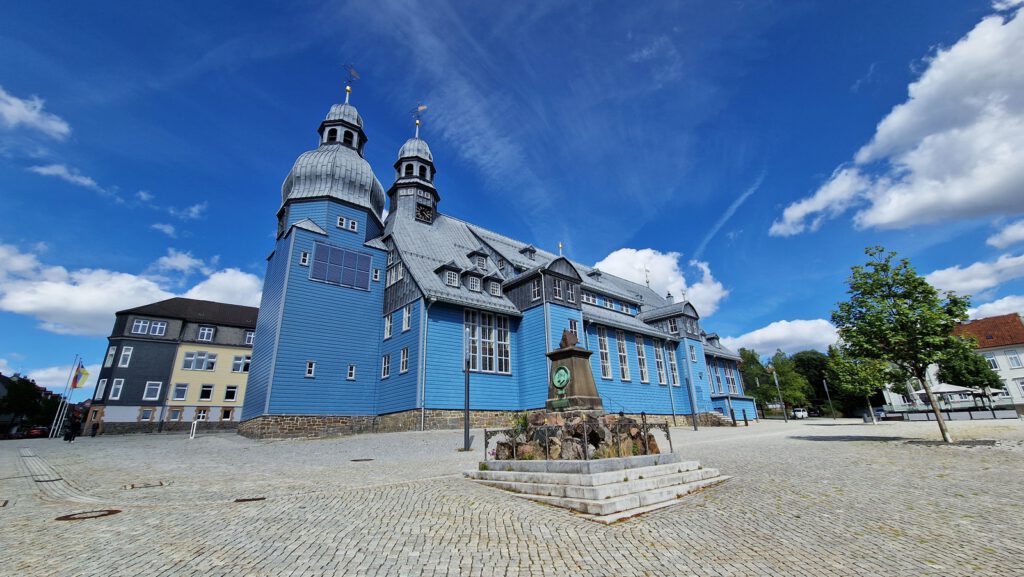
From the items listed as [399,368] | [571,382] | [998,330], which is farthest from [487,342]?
[998,330]

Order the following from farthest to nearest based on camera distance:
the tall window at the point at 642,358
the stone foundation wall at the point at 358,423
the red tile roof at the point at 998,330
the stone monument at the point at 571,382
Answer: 1. the red tile roof at the point at 998,330
2. the tall window at the point at 642,358
3. the stone foundation wall at the point at 358,423
4. the stone monument at the point at 571,382

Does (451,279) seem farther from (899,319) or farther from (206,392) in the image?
(206,392)

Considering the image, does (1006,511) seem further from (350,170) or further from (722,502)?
(350,170)

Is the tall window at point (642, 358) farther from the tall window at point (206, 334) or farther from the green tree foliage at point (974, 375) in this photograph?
the tall window at point (206, 334)

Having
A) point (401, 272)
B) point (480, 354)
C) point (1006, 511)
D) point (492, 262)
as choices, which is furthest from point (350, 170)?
point (1006, 511)

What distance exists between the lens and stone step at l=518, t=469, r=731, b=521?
6781mm

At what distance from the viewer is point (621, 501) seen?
7.00m

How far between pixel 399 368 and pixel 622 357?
15074 millimetres

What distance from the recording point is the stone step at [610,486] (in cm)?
718

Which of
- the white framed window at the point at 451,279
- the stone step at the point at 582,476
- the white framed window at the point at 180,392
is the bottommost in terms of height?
the stone step at the point at 582,476

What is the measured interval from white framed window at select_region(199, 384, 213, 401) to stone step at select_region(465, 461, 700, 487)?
127 ft

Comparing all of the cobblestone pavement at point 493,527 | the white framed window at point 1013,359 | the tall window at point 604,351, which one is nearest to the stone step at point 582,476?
the cobblestone pavement at point 493,527

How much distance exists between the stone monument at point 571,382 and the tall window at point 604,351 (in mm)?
16123

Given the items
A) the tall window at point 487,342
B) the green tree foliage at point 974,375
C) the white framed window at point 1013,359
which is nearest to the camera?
the tall window at point 487,342
